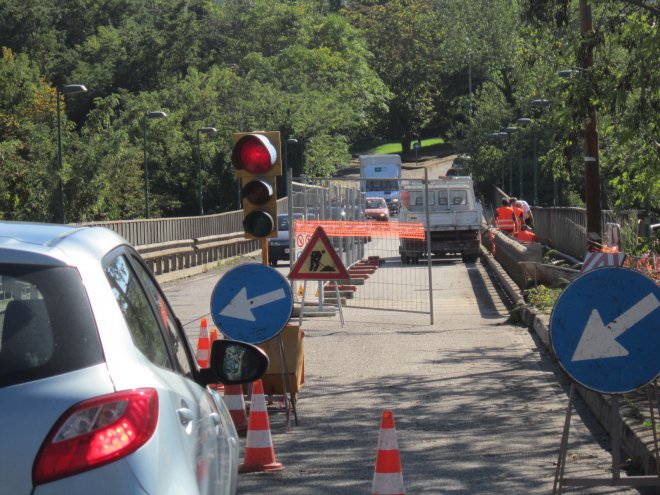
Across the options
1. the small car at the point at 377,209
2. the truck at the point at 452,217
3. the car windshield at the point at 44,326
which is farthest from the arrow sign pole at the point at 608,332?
the small car at the point at 377,209

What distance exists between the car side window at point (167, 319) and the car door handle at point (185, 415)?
557 mm

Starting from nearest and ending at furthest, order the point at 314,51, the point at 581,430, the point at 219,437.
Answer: the point at 219,437
the point at 581,430
the point at 314,51

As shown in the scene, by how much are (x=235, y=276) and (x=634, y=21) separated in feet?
23.2

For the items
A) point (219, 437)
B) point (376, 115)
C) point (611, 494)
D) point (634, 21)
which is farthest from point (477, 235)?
point (376, 115)

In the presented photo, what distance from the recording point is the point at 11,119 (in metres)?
60.1

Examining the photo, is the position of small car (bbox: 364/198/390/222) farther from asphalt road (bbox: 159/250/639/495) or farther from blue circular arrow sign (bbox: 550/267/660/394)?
blue circular arrow sign (bbox: 550/267/660/394)

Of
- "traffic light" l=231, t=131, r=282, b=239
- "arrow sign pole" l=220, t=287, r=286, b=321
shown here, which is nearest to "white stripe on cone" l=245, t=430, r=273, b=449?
"arrow sign pole" l=220, t=287, r=286, b=321

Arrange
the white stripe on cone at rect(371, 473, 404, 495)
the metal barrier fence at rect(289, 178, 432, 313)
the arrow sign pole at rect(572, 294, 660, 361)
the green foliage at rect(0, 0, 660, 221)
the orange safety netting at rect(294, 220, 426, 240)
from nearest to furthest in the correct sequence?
the white stripe on cone at rect(371, 473, 404, 495) < the arrow sign pole at rect(572, 294, 660, 361) < the green foliage at rect(0, 0, 660, 221) < the metal barrier fence at rect(289, 178, 432, 313) < the orange safety netting at rect(294, 220, 426, 240)

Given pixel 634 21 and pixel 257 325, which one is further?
pixel 634 21

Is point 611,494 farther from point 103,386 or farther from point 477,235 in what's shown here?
point 477,235

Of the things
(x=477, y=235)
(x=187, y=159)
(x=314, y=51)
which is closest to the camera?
(x=477, y=235)

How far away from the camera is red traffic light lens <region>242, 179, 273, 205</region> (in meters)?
10.9

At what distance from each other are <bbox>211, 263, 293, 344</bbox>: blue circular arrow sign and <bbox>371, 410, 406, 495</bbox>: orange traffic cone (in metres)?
3.75

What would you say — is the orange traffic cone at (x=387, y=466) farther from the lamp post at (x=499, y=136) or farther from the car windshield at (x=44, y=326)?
the lamp post at (x=499, y=136)
